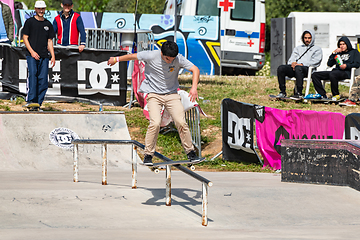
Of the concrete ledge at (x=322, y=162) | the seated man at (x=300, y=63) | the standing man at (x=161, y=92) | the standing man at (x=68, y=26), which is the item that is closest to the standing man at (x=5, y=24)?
the standing man at (x=68, y=26)

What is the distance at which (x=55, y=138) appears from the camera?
29.9ft

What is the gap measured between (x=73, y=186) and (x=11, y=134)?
3.04 metres

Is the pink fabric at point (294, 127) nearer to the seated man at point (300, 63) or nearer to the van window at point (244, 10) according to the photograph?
the seated man at point (300, 63)

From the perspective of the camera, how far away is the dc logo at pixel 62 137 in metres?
9.05

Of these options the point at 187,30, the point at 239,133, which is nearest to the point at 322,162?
the point at 239,133

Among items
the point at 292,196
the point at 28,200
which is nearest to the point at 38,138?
the point at 28,200

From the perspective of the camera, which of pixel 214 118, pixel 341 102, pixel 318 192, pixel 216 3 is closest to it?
pixel 318 192

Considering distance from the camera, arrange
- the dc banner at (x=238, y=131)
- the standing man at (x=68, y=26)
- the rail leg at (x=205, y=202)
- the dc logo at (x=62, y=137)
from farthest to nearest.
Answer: the standing man at (x=68, y=26)
the dc banner at (x=238, y=131)
the dc logo at (x=62, y=137)
the rail leg at (x=205, y=202)

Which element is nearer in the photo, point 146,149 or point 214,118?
point 146,149

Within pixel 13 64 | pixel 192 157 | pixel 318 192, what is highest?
pixel 13 64

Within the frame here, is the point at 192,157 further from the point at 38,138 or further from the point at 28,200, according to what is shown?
the point at 38,138

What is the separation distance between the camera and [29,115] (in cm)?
930

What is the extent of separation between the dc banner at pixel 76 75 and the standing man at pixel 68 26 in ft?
1.00

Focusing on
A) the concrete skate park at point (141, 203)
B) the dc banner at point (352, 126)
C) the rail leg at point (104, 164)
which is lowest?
the concrete skate park at point (141, 203)
